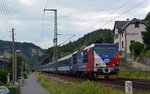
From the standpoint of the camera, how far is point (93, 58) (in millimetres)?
24250

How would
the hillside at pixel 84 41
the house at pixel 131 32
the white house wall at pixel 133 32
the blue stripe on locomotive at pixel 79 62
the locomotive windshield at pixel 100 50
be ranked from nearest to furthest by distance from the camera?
the locomotive windshield at pixel 100 50, the blue stripe on locomotive at pixel 79 62, the hillside at pixel 84 41, the house at pixel 131 32, the white house wall at pixel 133 32

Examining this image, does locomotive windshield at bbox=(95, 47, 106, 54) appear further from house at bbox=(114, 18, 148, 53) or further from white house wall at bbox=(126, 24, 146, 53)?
white house wall at bbox=(126, 24, 146, 53)

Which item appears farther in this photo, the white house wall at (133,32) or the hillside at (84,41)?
the white house wall at (133,32)

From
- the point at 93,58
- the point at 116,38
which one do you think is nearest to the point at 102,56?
the point at 93,58

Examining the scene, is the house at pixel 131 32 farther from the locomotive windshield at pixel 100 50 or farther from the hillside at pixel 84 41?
the locomotive windshield at pixel 100 50

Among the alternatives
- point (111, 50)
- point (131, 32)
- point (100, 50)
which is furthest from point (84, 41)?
point (100, 50)

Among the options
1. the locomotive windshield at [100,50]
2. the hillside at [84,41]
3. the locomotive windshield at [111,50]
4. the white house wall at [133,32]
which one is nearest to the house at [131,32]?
the white house wall at [133,32]

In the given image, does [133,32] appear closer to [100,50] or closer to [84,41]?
[84,41]

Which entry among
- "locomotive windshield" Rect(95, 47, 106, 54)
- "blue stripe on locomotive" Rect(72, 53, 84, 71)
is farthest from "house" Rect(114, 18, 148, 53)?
"locomotive windshield" Rect(95, 47, 106, 54)

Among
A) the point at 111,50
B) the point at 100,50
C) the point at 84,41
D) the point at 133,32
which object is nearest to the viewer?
the point at 100,50

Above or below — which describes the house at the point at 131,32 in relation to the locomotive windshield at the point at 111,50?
above

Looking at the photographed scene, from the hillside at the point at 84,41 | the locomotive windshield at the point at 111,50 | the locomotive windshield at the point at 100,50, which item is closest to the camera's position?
the locomotive windshield at the point at 100,50

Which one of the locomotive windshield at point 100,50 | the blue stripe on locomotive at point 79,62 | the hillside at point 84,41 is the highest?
the hillside at point 84,41

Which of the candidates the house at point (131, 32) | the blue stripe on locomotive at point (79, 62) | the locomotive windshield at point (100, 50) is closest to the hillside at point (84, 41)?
the blue stripe on locomotive at point (79, 62)
